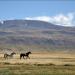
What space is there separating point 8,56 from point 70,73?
31382 mm

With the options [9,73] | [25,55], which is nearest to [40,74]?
[9,73]

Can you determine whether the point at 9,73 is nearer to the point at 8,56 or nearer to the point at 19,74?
the point at 19,74

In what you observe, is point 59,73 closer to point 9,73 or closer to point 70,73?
point 70,73

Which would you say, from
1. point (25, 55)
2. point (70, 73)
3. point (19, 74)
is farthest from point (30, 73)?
point (25, 55)

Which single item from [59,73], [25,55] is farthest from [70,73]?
[25,55]

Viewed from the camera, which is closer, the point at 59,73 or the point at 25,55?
the point at 59,73

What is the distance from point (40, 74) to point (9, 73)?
336 centimetres

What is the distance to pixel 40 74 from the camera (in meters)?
34.6

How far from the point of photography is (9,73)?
3516 centimetres

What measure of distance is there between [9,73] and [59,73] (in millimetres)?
5397

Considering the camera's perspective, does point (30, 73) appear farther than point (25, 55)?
No

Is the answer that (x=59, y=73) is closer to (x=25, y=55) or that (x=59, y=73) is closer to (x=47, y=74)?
(x=47, y=74)

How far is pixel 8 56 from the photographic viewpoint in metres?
65.7

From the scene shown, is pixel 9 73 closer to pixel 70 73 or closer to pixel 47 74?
pixel 47 74
